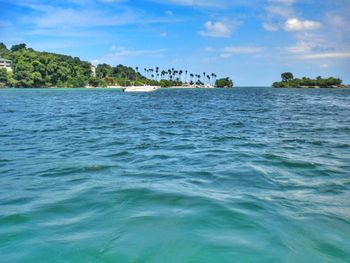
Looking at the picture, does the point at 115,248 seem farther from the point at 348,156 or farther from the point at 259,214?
the point at 348,156

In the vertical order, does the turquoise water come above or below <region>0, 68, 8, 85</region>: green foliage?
above

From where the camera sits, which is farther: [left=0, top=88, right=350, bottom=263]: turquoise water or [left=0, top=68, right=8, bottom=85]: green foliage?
[left=0, top=68, right=8, bottom=85]: green foliage

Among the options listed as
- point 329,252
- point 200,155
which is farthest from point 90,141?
point 329,252

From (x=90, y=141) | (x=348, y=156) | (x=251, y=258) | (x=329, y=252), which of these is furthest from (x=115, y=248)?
(x=90, y=141)

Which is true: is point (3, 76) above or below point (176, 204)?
below

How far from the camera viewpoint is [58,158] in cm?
1359

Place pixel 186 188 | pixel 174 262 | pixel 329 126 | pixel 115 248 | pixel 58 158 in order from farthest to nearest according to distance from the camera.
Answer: pixel 329 126 < pixel 58 158 < pixel 186 188 < pixel 115 248 < pixel 174 262

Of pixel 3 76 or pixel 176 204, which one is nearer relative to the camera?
pixel 176 204

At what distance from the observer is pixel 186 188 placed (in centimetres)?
930

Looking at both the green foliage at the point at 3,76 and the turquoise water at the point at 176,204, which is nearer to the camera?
the turquoise water at the point at 176,204

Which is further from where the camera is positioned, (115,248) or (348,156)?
(348,156)

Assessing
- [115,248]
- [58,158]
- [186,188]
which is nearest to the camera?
[115,248]

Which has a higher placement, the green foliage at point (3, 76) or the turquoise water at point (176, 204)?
the turquoise water at point (176, 204)

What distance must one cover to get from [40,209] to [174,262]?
3.64 m
